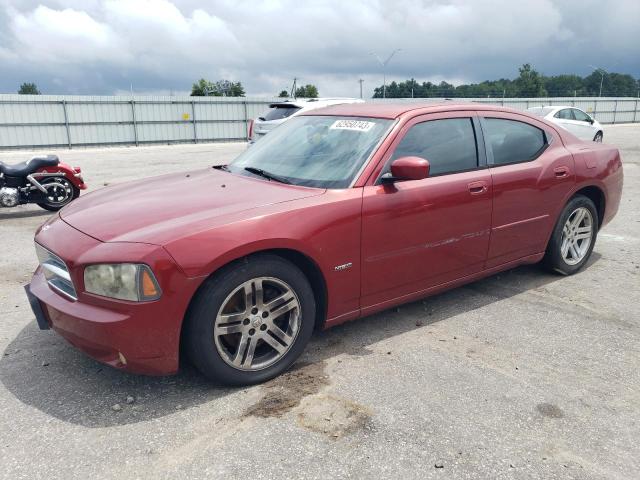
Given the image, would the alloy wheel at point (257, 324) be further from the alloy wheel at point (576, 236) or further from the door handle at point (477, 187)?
the alloy wheel at point (576, 236)

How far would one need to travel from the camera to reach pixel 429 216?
3.63m

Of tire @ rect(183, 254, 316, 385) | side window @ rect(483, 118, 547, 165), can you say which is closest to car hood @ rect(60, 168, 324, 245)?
tire @ rect(183, 254, 316, 385)

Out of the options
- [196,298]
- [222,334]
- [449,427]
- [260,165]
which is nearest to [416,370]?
[449,427]

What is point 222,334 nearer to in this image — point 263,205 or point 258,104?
point 263,205

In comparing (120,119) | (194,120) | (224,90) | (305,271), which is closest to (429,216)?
(305,271)

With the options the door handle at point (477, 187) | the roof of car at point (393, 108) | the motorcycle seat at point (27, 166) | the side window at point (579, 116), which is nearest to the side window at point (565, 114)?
the side window at point (579, 116)

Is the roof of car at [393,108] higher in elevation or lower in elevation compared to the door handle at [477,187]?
higher

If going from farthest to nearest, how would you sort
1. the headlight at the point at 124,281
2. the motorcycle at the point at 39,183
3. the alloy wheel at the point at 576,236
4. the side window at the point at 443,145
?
the motorcycle at the point at 39,183, the alloy wheel at the point at 576,236, the side window at the point at 443,145, the headlight at the point at 124,281

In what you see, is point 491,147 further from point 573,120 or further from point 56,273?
point 573,120

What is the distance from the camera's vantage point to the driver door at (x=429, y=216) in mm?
3426

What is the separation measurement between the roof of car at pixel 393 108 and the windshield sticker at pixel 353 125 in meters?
0.09

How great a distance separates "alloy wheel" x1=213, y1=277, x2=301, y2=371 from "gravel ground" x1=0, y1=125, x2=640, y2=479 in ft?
0.59

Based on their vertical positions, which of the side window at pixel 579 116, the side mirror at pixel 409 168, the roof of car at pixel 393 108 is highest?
the side window at pixel 579 116

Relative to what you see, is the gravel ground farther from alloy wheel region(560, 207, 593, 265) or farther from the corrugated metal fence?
the corrugated metal fence
